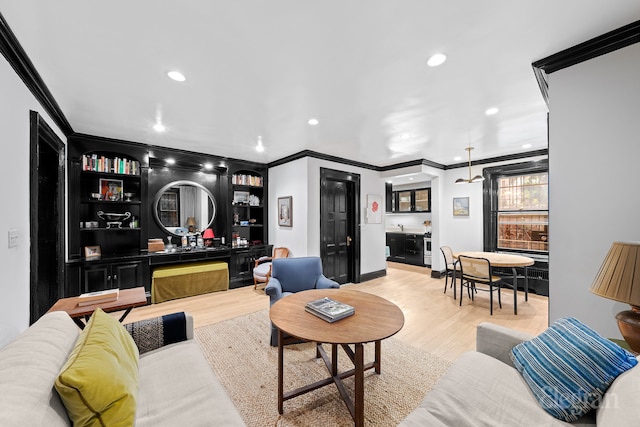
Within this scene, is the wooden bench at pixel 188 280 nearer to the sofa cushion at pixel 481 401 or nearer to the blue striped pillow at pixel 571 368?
the sofa cushion at pixel 481 401

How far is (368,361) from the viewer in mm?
2352

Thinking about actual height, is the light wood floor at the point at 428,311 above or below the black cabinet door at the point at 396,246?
below

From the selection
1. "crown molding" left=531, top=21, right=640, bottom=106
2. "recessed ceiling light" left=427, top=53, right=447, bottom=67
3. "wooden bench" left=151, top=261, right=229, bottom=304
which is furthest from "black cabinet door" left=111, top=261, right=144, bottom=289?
"crown molding" left=531, top=21, right=640, bottom=106

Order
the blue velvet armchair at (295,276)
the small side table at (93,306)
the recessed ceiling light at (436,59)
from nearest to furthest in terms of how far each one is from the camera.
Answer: the recessed ceiling light at (436,59)
the small side table at (93,306)
the blue velvet armchair at (295,276)

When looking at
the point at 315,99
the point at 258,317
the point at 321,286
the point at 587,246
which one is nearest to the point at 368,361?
the point at 321,286

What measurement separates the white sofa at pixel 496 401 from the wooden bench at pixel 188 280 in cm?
404

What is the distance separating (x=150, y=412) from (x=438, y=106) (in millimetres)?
3262

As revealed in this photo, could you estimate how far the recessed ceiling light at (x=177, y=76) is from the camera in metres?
2.10

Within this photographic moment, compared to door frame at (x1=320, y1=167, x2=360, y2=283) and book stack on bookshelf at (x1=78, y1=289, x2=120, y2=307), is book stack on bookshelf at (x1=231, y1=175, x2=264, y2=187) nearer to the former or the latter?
door frame at (x1=320, y1=167, x2=360, y2=283)

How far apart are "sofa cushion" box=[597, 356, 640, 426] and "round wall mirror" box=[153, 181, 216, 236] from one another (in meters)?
5.27

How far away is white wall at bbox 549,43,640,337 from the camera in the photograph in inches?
63.9

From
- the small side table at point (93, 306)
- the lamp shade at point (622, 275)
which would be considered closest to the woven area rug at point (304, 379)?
the small side table at point (93, 306)

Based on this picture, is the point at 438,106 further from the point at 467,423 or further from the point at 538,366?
the point at 467,423

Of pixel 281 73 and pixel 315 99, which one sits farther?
pixel 315 99
